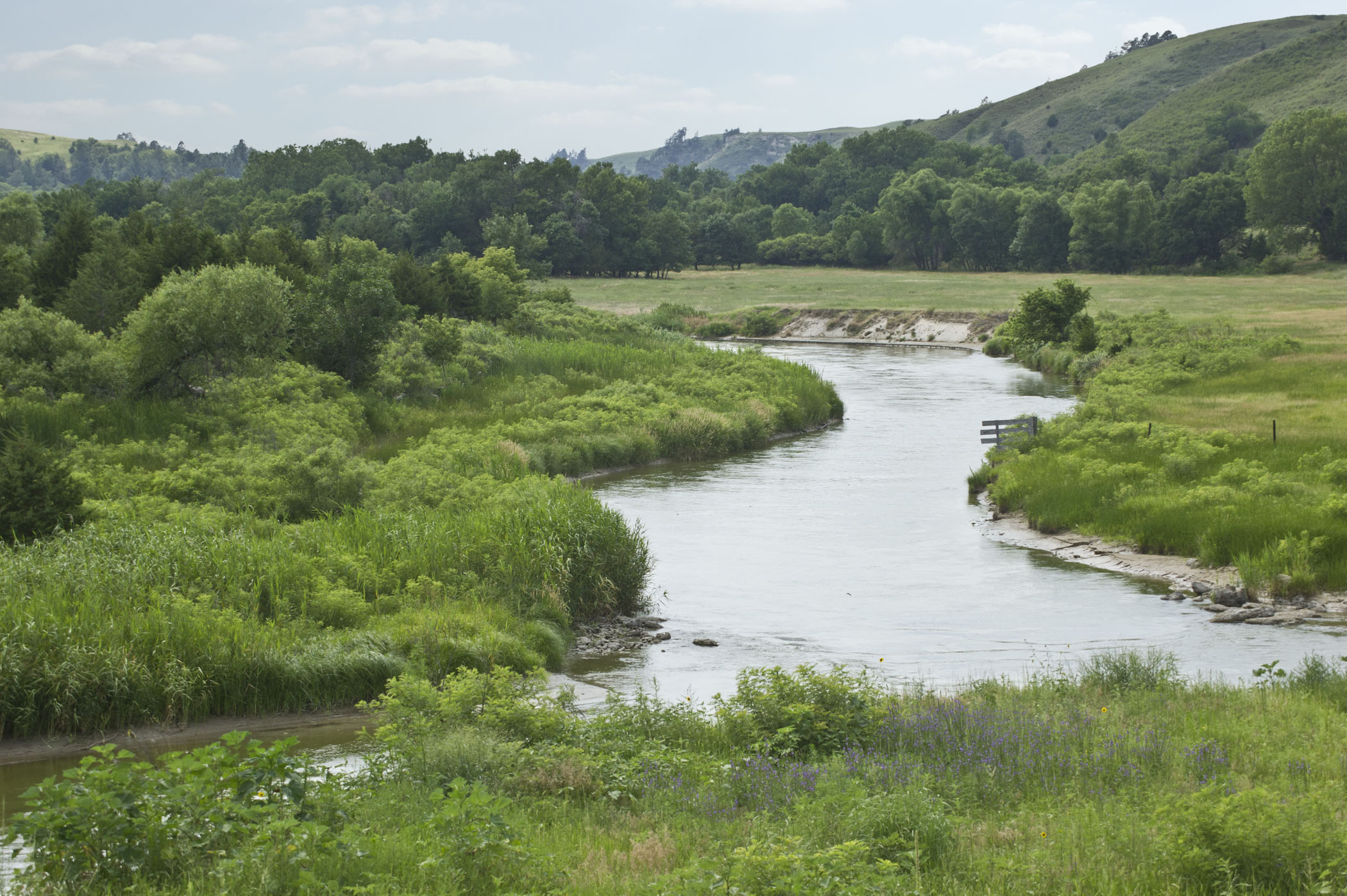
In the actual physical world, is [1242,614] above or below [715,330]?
below

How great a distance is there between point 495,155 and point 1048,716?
446ft

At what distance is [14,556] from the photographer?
1708cm

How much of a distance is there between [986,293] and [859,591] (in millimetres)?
90212

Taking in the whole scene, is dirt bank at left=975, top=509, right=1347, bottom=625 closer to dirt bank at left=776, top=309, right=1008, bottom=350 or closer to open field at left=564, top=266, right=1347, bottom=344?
open field at left=564, top=266, right=1347, bottom=344

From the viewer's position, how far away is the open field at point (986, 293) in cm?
7731

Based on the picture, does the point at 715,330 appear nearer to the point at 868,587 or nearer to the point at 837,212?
the point at 868,587

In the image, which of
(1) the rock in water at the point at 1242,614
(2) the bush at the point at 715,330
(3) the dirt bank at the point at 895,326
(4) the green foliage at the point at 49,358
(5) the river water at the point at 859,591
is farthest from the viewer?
(2) the bush at the point at 715,330

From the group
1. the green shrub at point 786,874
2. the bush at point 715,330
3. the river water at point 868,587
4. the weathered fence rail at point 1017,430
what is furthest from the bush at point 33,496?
the bush at point 715,330

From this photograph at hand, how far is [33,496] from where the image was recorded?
1967 cm

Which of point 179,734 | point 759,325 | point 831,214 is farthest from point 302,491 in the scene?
point 831,214

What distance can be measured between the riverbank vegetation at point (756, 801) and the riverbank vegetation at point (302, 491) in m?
2.37

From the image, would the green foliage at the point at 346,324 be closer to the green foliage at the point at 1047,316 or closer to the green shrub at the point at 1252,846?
the green shrub at the point at 1252,846

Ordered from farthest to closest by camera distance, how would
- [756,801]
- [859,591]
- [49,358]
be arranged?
[49,358] → [859,591] → [756,801]

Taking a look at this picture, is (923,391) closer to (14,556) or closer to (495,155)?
(14,556)
